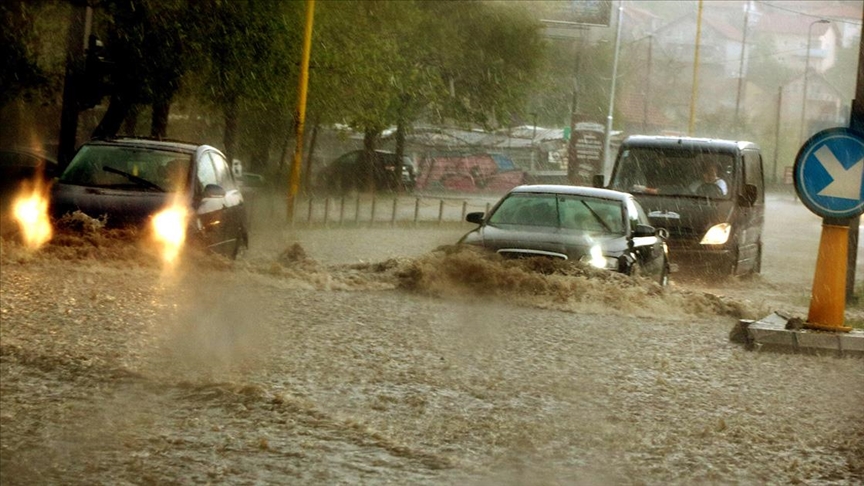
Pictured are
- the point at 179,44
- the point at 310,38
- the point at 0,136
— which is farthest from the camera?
the point at 0,136

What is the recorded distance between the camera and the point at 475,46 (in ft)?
144

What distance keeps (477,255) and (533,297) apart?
84 centimetres

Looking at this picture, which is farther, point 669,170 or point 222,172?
point 669,170

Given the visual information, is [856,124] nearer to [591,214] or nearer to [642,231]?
[642,231]

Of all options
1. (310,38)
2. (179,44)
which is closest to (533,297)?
(179,44)

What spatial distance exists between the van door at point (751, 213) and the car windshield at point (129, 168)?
7.66m

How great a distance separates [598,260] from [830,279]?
9.85 feet

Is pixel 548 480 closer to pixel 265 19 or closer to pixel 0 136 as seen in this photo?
pixel 265 19

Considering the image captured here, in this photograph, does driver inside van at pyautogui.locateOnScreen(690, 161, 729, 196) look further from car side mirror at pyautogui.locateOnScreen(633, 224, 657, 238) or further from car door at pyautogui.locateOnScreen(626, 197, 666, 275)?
car side mirror at pyautogui.locateOnScreen(633, 224, 657, 238)

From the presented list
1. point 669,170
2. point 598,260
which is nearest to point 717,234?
point 669,170

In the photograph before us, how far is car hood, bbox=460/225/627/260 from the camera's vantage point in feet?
46.0

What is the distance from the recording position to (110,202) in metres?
14.5

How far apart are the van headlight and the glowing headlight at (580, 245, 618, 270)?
4.72m

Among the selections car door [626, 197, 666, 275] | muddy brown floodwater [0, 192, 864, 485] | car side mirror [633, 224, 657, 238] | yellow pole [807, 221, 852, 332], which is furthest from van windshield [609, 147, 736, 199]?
yellow pole [807, 221, 852, 332]
